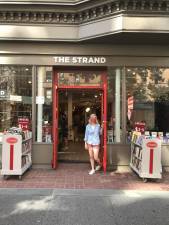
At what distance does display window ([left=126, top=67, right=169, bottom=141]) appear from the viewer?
1118 centimetres

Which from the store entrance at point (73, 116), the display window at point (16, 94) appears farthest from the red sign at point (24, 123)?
the store entrance at point (73, 116)

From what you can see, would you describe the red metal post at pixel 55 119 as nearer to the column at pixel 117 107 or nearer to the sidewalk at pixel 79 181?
the sidewalk at pixel 79 181

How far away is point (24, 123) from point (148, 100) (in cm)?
352

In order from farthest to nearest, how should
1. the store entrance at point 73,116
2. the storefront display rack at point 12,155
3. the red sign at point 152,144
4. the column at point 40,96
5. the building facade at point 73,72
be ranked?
the store entrance at point 73,116 → the column at point 40,96 → the building facade at point 73,72 → the storefront display rack at point 12,155 → the red sign at point 152,144

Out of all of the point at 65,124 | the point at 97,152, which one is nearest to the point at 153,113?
the point at 97,152

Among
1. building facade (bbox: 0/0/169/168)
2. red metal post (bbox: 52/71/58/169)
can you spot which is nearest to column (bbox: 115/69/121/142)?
building facade (bbox: 0/0/169/168)

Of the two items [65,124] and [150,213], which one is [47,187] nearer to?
[150,213]

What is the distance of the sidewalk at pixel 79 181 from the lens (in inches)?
348

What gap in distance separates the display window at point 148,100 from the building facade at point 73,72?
0.09ft

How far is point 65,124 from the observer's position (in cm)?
1398

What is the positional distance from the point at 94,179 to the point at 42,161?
1.93 m

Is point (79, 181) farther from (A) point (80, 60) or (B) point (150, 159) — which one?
(A) point (80, 60)

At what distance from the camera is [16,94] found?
11.2 m

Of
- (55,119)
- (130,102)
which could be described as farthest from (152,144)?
(55,119)
